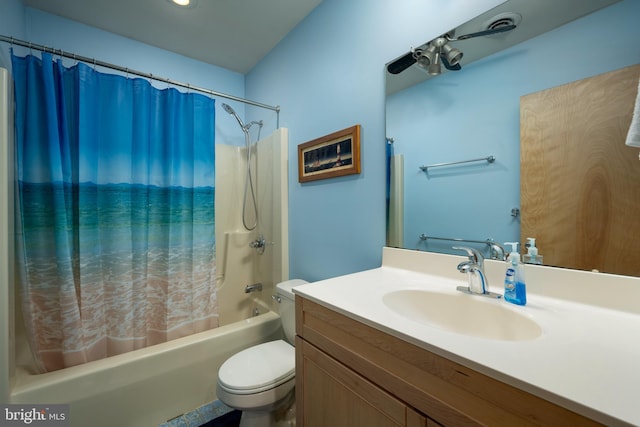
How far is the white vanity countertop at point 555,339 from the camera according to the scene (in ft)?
1.32

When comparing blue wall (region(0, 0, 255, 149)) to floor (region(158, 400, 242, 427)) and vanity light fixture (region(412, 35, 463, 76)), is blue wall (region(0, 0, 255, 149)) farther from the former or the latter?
floor (region(158, 400, 242, 427))

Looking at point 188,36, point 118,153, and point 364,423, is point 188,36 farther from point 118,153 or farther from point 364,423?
point 364,423

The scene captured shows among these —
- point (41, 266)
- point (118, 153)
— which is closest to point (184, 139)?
point (118, 153)

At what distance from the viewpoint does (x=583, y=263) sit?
0.78 meters

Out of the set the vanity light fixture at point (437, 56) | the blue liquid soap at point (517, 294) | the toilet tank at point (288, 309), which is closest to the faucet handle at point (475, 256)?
the blue liquid soap at point (517, 294)

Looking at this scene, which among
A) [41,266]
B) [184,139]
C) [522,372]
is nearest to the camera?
[522,372]

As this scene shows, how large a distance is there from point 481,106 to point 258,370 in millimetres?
1551

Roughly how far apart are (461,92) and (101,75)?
1.93 metres

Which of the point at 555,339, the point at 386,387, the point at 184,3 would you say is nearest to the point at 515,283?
the point at 555,339

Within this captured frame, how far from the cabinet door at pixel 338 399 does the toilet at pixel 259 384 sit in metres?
0.25

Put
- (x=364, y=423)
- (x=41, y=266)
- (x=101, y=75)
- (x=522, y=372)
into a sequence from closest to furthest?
(x=522, y=372)
(x=364, y=423)
(x=41, y=266)
(x=101, y=75)

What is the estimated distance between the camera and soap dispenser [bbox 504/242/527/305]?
30.7 inches

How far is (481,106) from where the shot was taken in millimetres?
992

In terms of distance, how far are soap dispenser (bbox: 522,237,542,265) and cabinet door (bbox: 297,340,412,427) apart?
646 millimetres
